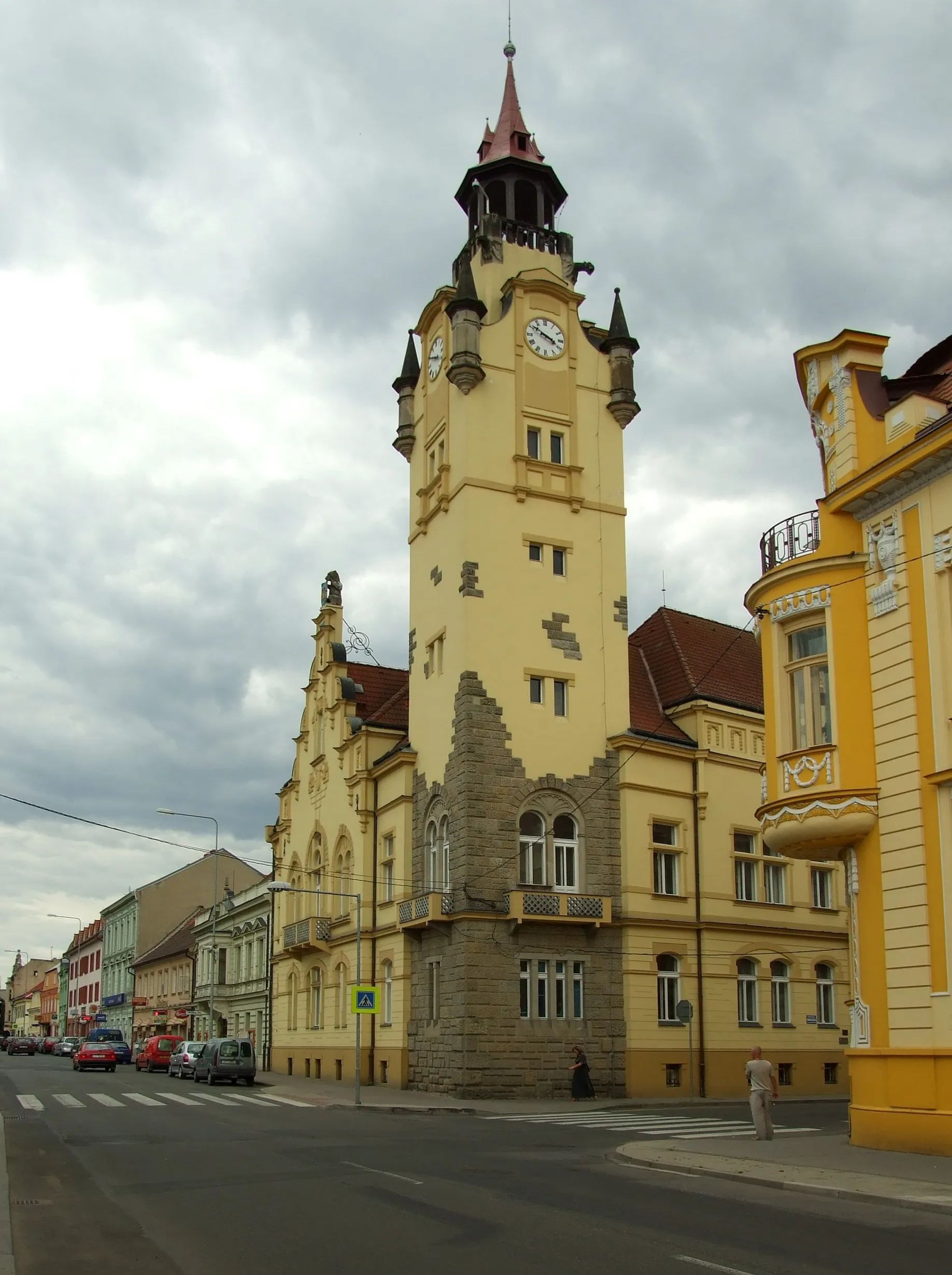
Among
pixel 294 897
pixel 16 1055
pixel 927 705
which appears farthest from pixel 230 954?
pixel 927 705

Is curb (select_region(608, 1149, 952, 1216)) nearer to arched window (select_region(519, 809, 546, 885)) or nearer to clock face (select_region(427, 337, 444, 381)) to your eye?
arched window (select_region(519, 809, 546, 885))

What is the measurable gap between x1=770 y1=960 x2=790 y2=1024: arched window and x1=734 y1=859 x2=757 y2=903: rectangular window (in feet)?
6.99

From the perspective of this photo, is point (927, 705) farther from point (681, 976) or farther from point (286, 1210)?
point (681, 976)

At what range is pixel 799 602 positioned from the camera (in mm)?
21328

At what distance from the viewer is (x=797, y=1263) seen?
9758 mm

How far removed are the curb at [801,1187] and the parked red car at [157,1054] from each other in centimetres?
4115

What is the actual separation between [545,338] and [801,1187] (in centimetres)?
3029

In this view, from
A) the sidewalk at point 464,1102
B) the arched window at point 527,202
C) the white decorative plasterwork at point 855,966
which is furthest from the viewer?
the arched window at point 527,202

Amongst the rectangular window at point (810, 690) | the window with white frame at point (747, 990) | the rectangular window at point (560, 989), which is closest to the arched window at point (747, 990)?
the window with white frame at point (747, 990)

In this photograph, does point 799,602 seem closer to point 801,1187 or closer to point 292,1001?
point 801,1187

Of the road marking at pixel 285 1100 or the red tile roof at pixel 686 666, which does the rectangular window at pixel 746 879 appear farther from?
the road marking at pixel 285 1100

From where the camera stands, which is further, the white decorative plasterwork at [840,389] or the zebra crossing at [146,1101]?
the zebra crossing at [146,1101]

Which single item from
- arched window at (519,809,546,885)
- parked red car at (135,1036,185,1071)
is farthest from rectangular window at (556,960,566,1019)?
parked red car at (135,1036,185,1071)

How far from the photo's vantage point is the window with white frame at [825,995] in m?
39.3
